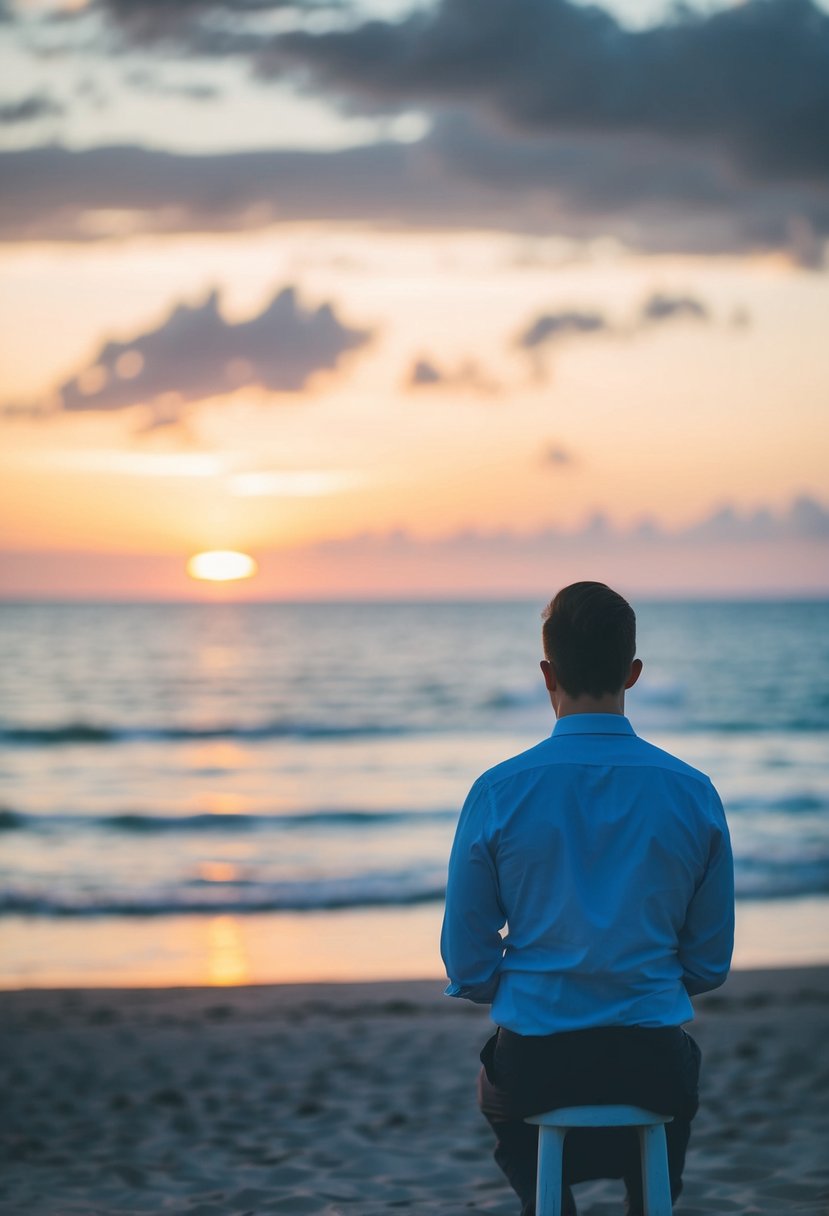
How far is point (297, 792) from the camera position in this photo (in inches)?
736

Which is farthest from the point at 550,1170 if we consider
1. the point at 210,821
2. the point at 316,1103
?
the point at 210,821

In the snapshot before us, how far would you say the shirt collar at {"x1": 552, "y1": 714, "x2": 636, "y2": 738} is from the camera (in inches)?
→ 85.3

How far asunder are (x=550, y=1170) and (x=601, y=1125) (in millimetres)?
123

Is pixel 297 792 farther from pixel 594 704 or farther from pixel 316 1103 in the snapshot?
pixel 594 704

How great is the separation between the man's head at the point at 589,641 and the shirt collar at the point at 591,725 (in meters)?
0.04

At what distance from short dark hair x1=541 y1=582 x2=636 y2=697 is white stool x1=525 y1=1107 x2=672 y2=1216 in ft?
2.32

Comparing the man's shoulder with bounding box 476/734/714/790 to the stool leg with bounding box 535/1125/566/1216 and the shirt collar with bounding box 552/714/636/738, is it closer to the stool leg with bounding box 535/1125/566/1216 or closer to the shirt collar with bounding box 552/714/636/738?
the shirt collar with bounding box 552/714/636/738

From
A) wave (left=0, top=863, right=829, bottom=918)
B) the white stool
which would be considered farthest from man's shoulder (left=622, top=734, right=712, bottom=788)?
wave (left=0, top=863, right=829, bottom=918)

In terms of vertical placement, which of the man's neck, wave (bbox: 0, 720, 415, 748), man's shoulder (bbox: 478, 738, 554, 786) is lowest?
man's shoulder (bbox: 478, 738, 554, 786)

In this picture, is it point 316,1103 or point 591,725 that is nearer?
point 591,725

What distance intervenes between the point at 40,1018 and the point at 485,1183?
3.58 metres

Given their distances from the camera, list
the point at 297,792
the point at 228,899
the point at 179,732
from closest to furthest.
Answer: the point at 228,899
the point at 297,792
the point at 179,732

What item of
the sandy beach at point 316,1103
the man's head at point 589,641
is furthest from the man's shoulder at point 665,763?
the sandy beach at point 316,1103

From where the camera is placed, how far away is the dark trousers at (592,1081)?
2.09 meters
